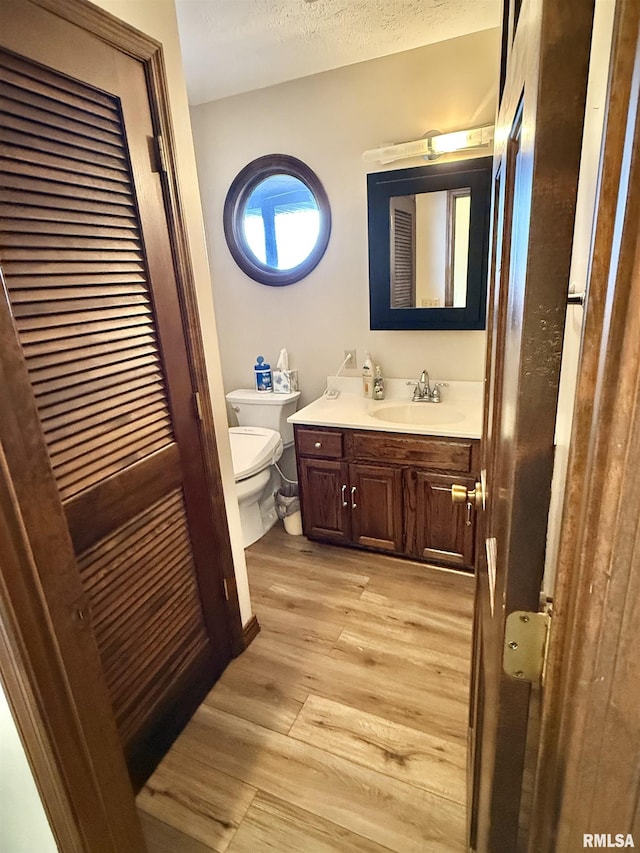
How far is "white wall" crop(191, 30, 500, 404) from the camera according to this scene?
82.7 inches

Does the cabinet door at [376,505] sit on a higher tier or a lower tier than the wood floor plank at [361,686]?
higher

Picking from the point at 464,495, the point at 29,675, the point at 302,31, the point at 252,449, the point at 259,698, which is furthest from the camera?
the point at 252,449

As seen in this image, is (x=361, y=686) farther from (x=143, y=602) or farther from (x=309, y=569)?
(x=143, y=602)

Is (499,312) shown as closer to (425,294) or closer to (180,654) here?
(180,654)

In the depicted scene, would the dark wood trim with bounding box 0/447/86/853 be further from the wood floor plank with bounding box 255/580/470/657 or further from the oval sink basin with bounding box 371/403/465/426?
the oval sink basin with bounding box 371/403/465/426

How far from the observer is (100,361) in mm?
1147

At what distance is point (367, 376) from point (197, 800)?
1922mm

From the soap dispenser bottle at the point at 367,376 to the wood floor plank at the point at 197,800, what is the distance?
1.79 meters

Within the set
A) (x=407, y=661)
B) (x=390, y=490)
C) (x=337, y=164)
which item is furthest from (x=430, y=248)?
(x=407, y=661)

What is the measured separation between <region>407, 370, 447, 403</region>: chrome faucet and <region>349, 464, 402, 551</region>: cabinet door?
46cm

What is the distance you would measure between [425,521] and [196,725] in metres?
1.29

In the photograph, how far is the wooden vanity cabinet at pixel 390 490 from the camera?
2.12 m

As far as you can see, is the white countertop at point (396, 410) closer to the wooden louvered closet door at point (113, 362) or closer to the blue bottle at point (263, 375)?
the blue bottle at point (263, 375)

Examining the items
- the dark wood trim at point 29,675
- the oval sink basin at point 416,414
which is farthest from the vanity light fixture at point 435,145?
the dark wood trim at point 29,675
